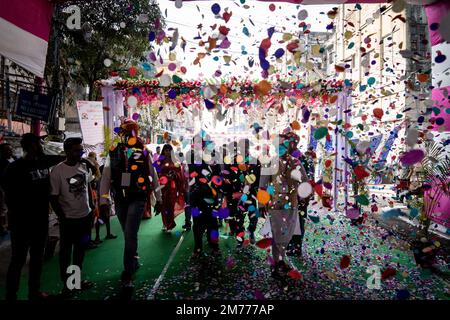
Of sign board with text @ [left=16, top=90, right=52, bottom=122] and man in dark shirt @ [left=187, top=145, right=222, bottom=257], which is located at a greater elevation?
sign board with text @ [left=16, top=90, right=52, bottom=122]

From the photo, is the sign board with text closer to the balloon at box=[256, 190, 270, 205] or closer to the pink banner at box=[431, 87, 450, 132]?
the balloon at box=[256, 190, 270, 205]

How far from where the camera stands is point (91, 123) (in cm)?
737

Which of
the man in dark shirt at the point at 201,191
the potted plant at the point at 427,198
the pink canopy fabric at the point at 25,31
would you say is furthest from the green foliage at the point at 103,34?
the potted plant at the point at 427,198

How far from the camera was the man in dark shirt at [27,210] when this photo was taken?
9.08 ft

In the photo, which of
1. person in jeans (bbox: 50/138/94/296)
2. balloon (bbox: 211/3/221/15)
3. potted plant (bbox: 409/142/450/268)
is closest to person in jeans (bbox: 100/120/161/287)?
person in jeans (bbox: 50/138/94/296)

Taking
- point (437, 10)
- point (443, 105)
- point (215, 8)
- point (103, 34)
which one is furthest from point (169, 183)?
point (103, 34)

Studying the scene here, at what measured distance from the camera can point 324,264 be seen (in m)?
4.14

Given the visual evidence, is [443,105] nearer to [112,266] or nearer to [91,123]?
[112,266]

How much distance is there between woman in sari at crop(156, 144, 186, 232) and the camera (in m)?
6.00

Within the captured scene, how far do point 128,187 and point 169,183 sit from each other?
2.72 m

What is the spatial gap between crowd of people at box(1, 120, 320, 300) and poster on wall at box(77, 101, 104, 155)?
2264 mm
